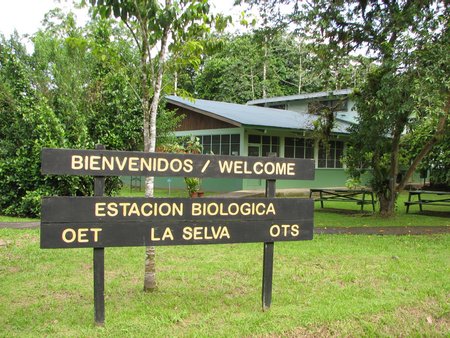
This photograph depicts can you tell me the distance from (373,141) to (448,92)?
3658 mm

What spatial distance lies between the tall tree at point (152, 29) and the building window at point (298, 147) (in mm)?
19314

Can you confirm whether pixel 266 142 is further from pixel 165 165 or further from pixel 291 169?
pixel 165 165

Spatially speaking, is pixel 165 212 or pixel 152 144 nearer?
pixel 165 212

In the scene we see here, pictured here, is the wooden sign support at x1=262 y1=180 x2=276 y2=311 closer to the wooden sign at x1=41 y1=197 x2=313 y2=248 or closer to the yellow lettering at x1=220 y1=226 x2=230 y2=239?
the wooden sign at x1=41 y1=197 x2=313 y2=248

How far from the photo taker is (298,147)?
25516 millimetres

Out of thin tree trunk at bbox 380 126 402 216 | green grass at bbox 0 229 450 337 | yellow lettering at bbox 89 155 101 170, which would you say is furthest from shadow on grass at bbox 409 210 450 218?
yellow lettering at bbox 89 155 101 170

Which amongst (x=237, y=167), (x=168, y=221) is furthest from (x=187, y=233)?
(x=237, y=167)

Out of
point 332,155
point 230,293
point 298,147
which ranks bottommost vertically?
point 230,293

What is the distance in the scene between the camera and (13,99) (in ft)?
43.3

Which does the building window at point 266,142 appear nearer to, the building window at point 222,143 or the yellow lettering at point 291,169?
the building window at point 222,143

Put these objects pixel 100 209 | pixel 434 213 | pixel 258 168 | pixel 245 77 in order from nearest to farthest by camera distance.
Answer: pixel 100 209, pixel 258 168, pixel 434 213, pixel 245 77

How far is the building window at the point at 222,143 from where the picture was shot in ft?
75.9

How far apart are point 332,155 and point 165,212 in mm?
23687

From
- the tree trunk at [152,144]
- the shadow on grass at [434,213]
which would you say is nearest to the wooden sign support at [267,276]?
the tree trunk at [152,144]
